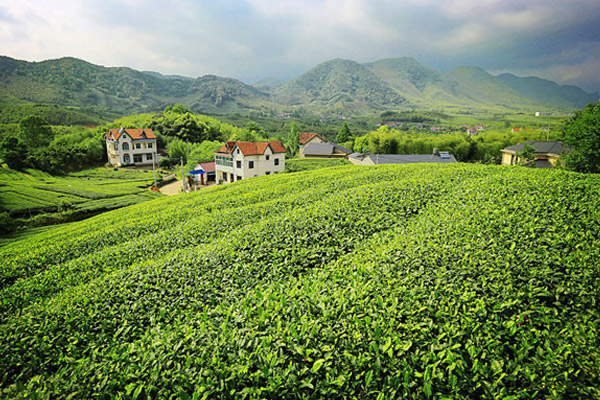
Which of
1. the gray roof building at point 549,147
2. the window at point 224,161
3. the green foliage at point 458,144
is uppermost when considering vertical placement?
the green foliage at point 458,144

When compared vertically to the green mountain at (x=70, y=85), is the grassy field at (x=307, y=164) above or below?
below

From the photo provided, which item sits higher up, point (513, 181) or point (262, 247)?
point (513, 181)

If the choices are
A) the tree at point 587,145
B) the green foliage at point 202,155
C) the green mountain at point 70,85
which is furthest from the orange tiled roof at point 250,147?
the green mountain at point 70,85

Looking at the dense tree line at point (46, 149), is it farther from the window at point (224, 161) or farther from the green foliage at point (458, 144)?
the green foliage at point (458, 144)

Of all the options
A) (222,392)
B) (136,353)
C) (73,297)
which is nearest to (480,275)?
(222,392)

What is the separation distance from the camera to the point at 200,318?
5039 mm

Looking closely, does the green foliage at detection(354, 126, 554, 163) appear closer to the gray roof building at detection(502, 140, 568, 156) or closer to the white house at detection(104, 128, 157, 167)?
the gray roof building at detection(502, 140, 568, 156)

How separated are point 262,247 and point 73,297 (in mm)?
4478

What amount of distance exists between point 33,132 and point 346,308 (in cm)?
7024

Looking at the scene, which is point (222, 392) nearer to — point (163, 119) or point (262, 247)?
point (262, 247)

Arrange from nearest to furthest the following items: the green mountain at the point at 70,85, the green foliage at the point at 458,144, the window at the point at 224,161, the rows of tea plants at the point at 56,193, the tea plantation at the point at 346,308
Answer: the tea plantation at the point at 346,308 < the rows of tea plants at the point at 56,193 < the window at the point at 224,161 < the green foliage at the point at 458,144 < the green mountain at the point at 70,85

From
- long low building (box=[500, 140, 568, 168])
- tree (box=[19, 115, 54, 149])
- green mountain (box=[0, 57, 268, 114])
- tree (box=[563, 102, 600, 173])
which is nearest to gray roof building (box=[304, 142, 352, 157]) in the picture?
long low building (box=[500, 140, 568, 168])

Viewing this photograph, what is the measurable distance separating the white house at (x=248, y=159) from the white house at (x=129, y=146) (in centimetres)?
1884

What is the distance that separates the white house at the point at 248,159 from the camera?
125 feet
